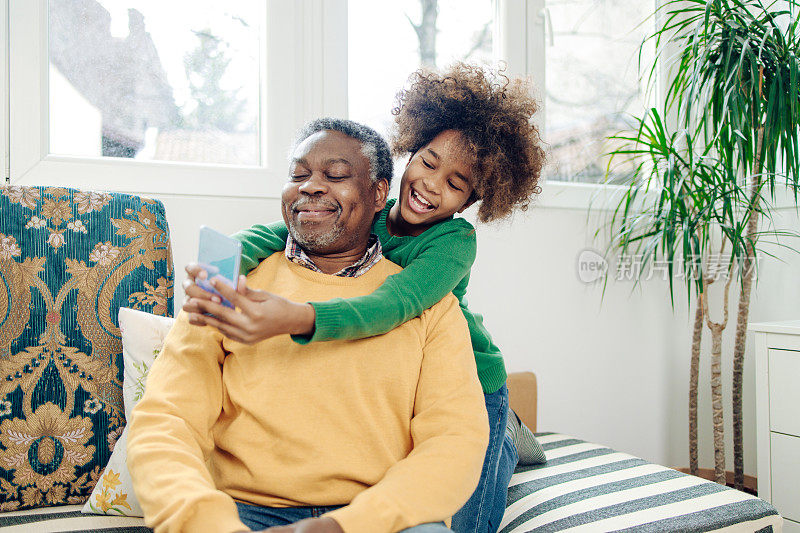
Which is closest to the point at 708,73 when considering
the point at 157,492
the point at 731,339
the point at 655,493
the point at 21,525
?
the point at 731,339

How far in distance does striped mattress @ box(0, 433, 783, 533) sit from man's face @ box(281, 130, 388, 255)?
670mm

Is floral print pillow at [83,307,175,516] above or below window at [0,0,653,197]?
below

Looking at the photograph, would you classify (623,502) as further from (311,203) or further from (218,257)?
(218,257)

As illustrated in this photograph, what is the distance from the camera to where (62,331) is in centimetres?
142

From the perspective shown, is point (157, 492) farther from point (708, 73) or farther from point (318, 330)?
point (708, 73)

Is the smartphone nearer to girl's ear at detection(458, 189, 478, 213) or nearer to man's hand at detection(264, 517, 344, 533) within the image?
man's hand at detection(264, 517, 344, 533)

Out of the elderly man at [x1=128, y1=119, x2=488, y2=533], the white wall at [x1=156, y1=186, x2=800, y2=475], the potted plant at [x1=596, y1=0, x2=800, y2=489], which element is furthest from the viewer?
the white wall at [x1=156, y1=186, x2=800, y2=475]

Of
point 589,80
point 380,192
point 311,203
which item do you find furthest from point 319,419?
point 589,80

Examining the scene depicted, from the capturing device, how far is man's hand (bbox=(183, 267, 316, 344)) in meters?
0.96

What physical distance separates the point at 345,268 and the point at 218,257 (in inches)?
14.8

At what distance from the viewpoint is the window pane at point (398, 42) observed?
223 centimetres

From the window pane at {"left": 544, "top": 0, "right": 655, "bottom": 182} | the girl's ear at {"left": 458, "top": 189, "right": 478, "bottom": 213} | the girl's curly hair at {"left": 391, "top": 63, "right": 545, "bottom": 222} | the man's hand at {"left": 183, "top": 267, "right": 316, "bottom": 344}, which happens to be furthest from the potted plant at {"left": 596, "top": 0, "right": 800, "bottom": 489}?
the man's hand at {"left": 183, "top": 267, "right": 316, "bottom": 344}

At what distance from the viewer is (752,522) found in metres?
1.43

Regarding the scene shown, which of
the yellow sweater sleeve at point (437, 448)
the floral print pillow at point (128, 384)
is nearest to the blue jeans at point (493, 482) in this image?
the yellow sweater sleeve at point (437, 448)
